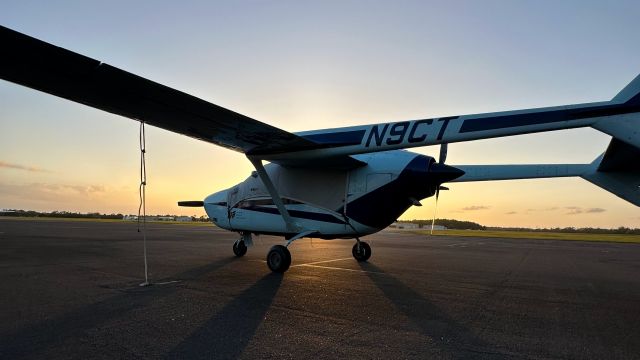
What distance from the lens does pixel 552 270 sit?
12469 mm

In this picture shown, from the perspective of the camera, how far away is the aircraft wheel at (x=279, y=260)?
9930 mm

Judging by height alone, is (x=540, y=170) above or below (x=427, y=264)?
above

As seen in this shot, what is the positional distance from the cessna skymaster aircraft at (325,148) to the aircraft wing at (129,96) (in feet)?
0.06

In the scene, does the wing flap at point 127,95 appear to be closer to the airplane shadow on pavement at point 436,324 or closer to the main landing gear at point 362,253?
the airplane shadow on pavement at point 436,324

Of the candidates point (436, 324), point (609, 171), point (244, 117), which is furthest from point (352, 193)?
point (609, 171)

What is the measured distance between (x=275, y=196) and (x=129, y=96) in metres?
4.47

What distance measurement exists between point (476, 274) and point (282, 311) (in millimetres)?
6832

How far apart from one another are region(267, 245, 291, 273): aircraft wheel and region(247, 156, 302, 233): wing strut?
0.81 m

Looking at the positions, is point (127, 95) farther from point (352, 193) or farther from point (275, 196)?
point (352, 193)

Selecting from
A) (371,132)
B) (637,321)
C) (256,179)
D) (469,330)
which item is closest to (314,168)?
(256,179)

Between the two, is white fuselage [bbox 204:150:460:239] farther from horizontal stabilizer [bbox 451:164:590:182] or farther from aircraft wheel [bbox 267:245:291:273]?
horizontal stabilizer [bbox 451:164:590:182]

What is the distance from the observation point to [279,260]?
9969 millimetres

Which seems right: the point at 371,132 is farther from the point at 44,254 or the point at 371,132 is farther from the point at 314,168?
the point at 44,254

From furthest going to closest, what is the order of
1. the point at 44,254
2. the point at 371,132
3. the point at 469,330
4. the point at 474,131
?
the point at 44,254
the point at 371,132
the point at 474,131
the point at 469,330
